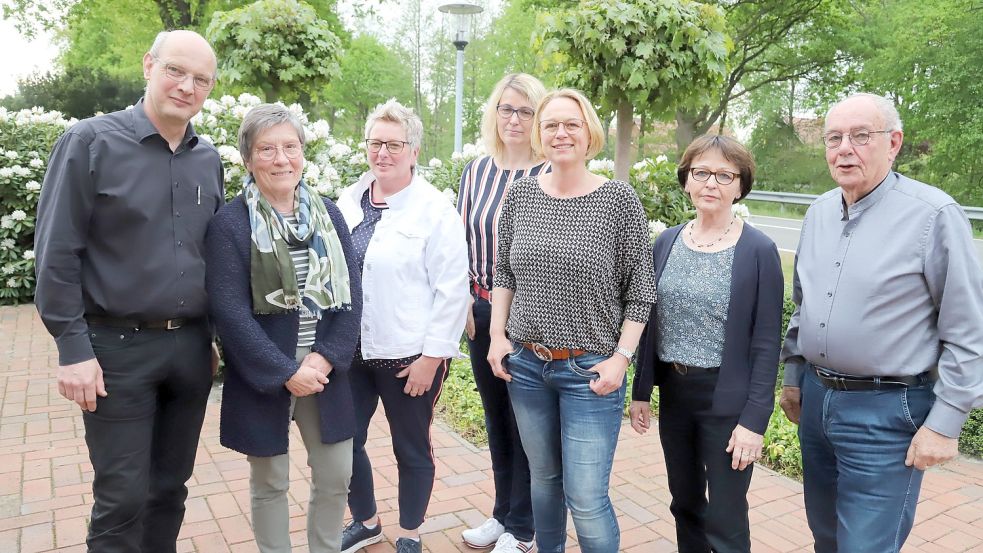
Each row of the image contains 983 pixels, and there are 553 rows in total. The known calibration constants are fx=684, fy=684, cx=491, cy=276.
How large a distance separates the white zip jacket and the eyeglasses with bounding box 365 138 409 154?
181 millimetres

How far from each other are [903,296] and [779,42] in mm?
22968

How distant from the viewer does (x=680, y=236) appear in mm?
2594

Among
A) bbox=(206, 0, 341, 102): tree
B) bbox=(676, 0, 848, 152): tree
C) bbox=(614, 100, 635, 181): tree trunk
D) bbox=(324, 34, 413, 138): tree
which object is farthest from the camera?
bbox=(324, 34, 413, 138): tree

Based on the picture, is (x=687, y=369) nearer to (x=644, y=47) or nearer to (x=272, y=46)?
(x=644, y=47)

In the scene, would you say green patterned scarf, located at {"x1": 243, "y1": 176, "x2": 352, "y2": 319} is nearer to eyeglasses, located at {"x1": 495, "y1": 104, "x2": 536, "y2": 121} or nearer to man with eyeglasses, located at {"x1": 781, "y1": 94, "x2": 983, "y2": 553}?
eyeglasses, located at {"x1": 495, "y1": 104, "x2": 536, "y2": 121}

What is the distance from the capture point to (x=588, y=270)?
239cm

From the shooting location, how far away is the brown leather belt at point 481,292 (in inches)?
119

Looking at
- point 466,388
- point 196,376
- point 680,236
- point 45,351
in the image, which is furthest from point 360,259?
point 45,351

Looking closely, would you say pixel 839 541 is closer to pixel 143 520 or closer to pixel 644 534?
pixel 644 534

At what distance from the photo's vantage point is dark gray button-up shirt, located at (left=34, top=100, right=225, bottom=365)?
2.21m

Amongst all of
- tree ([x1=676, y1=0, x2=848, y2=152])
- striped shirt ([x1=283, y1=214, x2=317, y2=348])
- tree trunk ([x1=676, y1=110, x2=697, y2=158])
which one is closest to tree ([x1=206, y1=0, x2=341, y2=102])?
striped shirt ([x1=283, y1=214, x2=317, y2=348])

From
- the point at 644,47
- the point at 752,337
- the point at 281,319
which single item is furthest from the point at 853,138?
the point at 644,47

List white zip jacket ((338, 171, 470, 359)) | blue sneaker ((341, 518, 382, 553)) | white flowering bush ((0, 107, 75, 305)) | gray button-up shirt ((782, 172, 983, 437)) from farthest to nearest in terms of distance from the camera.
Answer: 1. white flowering bush ((0, 107, 75, 305))
2. blue sneaker ((341, 518, 382, 553))
3. white zip jacket ((338, 171, 470, 359))
4. gray button-up shirt ((782, 172, 983, 437))

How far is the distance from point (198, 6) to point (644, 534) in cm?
1594
